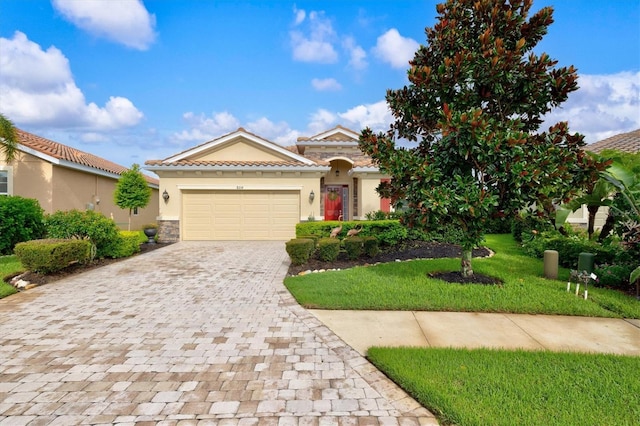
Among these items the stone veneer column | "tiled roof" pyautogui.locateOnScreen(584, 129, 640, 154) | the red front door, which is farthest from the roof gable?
"tiled roof" pyautogui.locateOnScreen(584, 129, 640, 154)

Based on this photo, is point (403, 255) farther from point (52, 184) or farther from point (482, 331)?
point (52, 184)

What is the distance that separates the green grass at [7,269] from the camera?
672cm

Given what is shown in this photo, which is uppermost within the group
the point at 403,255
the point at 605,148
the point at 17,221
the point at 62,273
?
the point at 605,148

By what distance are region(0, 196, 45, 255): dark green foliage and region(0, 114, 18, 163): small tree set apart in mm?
2390

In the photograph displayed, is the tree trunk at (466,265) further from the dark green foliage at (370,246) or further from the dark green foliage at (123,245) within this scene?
the dark green foliage at (123,245)

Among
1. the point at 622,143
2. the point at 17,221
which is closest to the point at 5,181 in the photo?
the point at 17,221

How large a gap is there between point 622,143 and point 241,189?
772 inches

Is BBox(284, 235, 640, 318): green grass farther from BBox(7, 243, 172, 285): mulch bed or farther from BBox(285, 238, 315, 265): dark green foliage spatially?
BBox(7, 243, 172, 285): mulch bed

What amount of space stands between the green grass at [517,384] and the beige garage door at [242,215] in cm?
1248

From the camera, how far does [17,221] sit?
11258 mm

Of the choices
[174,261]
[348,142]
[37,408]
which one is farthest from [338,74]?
[37,408]

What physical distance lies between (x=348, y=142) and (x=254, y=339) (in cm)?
1634

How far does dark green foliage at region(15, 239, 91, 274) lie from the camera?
778 cm

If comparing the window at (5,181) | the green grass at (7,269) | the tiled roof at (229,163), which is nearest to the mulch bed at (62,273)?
the green grass at (7,269)
